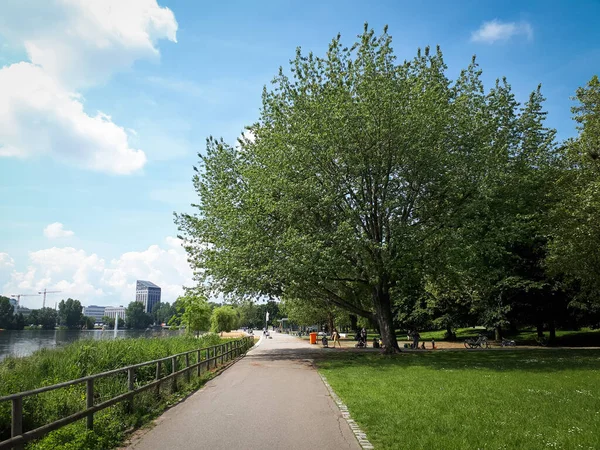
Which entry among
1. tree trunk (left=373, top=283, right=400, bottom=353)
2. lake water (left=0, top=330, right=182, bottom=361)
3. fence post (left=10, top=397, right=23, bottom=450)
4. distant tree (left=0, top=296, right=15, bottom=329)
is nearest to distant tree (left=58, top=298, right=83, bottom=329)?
distant tree (left=0, top=296, right=15, bottom=329)

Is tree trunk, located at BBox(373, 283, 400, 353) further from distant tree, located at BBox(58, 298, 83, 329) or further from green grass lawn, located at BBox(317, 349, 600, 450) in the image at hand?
distant tree, located at BBox(58, 298, 83, 329)

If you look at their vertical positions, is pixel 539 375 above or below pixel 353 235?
below

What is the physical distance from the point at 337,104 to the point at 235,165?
8.66 m

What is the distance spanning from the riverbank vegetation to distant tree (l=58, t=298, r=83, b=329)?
5513 inches

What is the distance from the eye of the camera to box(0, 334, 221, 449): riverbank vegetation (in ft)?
23.1

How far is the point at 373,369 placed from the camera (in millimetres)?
18781

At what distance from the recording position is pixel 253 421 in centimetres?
896

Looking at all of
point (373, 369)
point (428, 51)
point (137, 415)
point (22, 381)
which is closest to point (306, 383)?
point (373, 369)

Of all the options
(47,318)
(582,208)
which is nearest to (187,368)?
(582,208)

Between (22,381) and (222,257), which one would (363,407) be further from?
(222,257)

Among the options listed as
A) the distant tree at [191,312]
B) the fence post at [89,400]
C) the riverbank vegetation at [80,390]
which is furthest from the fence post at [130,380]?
the distant tree at [191,312]

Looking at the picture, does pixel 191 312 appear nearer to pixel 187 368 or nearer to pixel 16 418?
pixel 187 368

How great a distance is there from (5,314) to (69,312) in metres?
35.9

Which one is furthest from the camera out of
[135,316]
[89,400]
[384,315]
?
[135,316]
